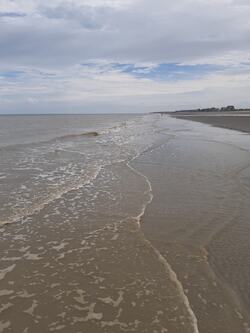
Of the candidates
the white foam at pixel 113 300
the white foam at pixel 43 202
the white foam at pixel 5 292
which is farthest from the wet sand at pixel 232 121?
the white foam at pixel 5 292

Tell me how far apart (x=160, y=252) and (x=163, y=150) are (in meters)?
15.7

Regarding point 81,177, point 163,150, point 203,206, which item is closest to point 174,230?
point 203,206

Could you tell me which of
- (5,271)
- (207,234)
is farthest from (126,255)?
(5,271)

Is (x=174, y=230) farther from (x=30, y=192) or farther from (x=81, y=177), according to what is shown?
(x=81, y=177)

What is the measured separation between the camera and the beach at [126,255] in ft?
15.9

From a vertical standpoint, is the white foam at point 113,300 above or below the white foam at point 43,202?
above

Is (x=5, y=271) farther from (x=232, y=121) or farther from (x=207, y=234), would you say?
(x=232, y=121)

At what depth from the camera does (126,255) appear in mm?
6852

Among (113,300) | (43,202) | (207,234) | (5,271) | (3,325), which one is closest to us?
(3,325)

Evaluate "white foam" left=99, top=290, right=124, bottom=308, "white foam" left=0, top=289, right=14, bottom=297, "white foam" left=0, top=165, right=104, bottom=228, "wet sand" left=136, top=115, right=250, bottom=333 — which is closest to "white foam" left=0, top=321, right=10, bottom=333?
"white foam" left=0, top=289, right=14, bottom=297

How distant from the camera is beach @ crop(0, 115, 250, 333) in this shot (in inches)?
191

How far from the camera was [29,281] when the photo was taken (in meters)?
5.85

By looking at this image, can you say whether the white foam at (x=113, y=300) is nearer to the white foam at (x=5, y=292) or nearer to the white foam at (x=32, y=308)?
the white foam at (x=32, y=308)

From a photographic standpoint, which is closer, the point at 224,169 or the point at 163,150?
the point at 224,169
